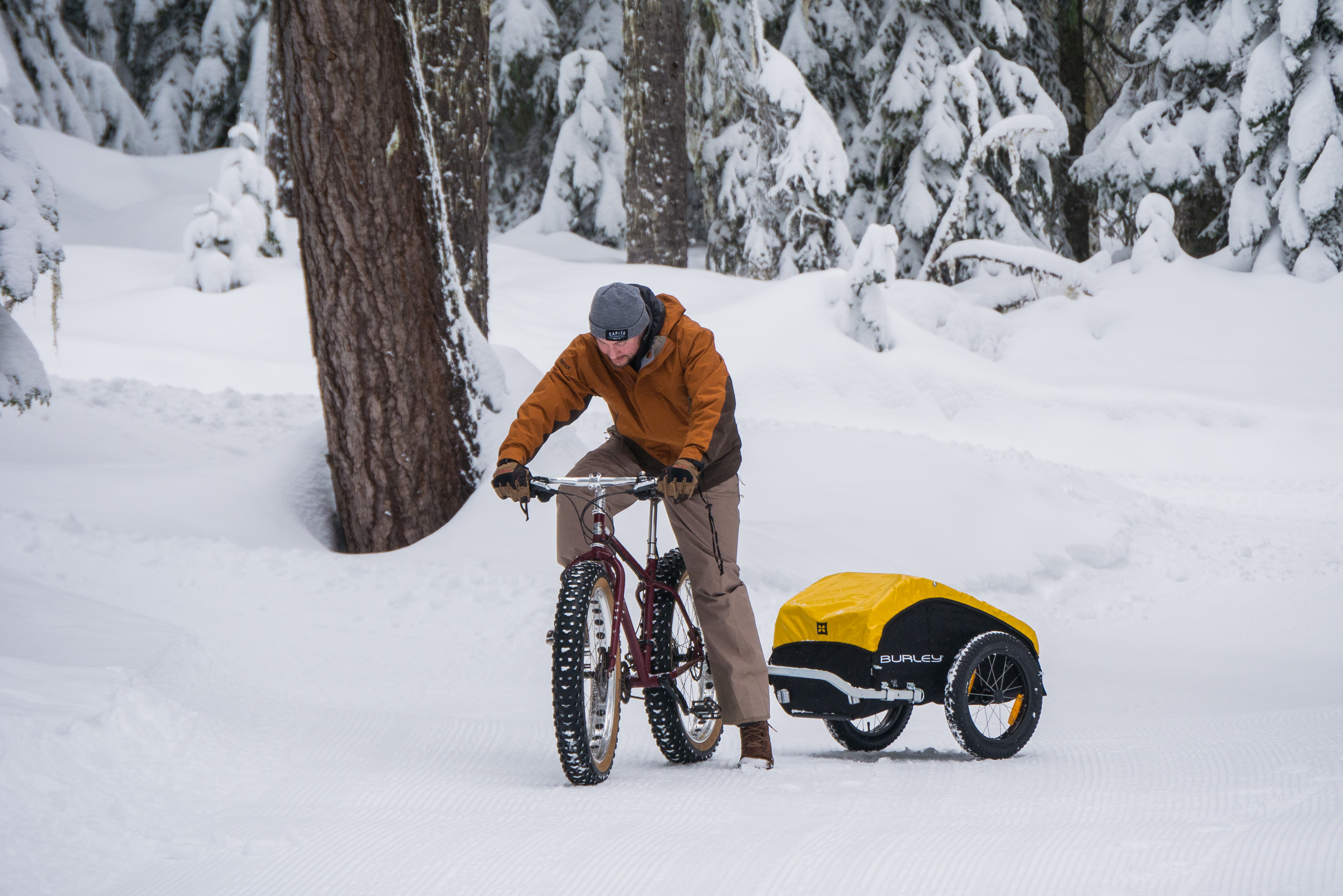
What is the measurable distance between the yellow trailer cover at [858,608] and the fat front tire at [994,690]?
0.39 feet

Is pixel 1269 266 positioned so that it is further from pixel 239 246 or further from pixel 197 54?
pixel 197 54

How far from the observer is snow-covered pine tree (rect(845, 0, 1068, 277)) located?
726 inches

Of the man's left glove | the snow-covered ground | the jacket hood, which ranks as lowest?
the snow-covered ground

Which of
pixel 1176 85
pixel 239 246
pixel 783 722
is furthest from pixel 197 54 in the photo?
pixel 783 722

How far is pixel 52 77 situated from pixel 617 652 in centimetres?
2330

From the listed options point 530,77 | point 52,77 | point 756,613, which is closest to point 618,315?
point 756,613

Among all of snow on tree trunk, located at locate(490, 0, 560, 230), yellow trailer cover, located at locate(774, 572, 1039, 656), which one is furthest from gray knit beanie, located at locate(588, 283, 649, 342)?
snow on tree trunk, located at locate(490, 0, 560, 230)

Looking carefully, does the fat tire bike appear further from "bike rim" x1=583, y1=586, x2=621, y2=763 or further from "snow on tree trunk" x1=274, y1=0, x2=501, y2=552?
"snow on tree trunk" x1=274, y1=0, x2=501, y2=552

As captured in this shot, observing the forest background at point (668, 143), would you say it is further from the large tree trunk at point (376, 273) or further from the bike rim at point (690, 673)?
the bike rim at point (690, 673)

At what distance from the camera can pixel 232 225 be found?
1434cm

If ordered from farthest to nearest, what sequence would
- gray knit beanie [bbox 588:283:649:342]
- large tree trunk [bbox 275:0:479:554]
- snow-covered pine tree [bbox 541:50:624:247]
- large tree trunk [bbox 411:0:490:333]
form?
1. snow-covered pine tree [bbox 541:50:624:247]
2. large tree trunk [bbox 411:0:490:333]
3. large tree trunk [bbox 275:0:479:554]
4. gray knit beanie [bbox 588:283:649:342]

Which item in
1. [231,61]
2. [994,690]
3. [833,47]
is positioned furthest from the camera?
[231,61]

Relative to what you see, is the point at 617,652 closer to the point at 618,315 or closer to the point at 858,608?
the point at 858,608

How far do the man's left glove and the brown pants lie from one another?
400mm
